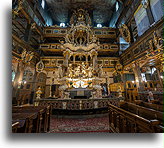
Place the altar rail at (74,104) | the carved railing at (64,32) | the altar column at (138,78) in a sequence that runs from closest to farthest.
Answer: the altar rail at (74,104)
the altar column at (138,78)
the carved railing at (64,32)

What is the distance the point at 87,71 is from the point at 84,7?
38.0 ft

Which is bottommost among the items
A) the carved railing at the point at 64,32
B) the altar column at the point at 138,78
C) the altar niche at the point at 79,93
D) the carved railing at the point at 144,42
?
the altar niche at the point at 79,93

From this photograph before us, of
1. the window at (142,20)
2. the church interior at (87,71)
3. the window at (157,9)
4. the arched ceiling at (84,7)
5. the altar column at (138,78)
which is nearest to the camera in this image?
the church interior at (87,71)

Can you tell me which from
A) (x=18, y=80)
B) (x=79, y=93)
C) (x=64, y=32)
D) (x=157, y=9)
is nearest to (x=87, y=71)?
(x=79, y=93)

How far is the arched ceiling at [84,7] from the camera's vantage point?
1097cm

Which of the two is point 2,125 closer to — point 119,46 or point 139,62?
point 139,62

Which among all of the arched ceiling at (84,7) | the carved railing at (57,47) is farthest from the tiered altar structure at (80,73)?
the arched ceiling at (84,7)

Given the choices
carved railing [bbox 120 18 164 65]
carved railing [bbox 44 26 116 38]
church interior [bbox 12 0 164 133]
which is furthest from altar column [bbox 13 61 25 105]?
carved railing [bbox 120 18 164 65]

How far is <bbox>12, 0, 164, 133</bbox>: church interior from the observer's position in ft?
6.93

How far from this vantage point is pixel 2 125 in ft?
4.20

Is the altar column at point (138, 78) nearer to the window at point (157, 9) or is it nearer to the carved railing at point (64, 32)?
the window at point (157, 9)

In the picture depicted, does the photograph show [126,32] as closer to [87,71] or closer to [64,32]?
[87,71]

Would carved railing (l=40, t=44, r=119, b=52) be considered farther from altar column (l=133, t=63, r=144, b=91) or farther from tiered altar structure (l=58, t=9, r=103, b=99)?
altar column (l=133, t=63, r=144, b=91)

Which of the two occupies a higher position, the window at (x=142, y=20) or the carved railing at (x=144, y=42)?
the window at (x=142, y=20)
